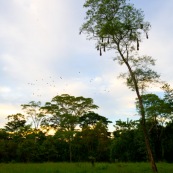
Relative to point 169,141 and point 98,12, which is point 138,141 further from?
point 98,12

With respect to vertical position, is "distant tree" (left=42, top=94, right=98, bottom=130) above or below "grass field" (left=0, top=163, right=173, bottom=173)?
above

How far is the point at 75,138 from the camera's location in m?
47.0

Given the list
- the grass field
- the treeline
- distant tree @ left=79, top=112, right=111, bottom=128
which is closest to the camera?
the grass field

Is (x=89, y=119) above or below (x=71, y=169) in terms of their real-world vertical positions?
above

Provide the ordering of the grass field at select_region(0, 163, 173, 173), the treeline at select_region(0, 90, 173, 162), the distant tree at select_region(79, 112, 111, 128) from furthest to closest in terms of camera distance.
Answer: the distant tree at select_region(79, 112, 111, 128) < the treeline at select_region(0, 90, 173, 162) < the grass field at select_region(0, 163, 173, 173)

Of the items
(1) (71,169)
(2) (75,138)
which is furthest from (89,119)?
(1) (71,169)

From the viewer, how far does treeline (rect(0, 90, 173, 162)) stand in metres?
41.2

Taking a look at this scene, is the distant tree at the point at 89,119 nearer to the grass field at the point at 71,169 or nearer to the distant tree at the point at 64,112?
the distant tree at the point at 64,112

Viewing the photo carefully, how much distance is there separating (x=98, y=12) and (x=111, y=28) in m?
1.47

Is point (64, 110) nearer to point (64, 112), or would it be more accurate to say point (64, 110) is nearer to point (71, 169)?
point (64, 112)

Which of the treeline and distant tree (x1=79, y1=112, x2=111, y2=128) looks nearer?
the treeline

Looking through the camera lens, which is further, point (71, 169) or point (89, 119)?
point (89, 119)

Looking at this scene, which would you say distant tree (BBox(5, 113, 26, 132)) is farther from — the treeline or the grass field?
the grass field

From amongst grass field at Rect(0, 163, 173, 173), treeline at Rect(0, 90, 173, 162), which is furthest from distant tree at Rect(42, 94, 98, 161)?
grass field at Rect(0, 163, 173, 173)
